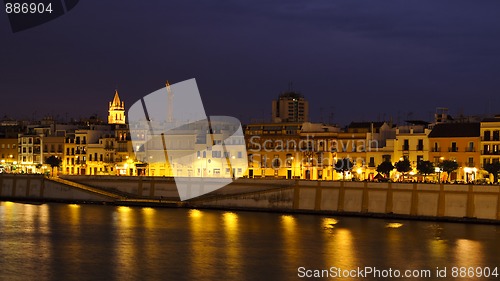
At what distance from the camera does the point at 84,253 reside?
115ft

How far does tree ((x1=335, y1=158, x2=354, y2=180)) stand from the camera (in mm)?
57022

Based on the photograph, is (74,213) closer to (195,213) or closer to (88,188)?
(195,213)

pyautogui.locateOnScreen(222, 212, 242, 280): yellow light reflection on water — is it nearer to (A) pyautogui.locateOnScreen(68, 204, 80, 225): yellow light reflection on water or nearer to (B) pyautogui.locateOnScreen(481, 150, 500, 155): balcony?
(A) pyautogui.locateOnScreen(68, 204, 80, 225): yellow light reflection on water

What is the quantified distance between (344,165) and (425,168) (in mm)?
6663

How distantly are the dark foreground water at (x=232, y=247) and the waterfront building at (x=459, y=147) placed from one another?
10.1 metres

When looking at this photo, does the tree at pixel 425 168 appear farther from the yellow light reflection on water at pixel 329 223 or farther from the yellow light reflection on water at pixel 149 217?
the yellow light reflection on water at pixel 149 217

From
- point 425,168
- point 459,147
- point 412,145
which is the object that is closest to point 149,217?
point 425,168

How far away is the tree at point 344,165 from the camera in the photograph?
187 ft

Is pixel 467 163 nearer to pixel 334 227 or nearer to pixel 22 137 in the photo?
pixel 334 227

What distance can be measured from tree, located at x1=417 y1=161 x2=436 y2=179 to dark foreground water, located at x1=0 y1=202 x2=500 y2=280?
7914mm

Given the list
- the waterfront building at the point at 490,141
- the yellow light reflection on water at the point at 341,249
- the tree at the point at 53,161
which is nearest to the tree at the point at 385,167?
the waterfront building at the point at 490,141

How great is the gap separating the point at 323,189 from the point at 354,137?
1409cm

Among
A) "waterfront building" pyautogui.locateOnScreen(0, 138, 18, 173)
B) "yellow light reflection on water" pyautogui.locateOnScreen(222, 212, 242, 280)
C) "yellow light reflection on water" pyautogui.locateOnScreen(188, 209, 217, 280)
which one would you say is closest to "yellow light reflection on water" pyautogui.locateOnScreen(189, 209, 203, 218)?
"yellow light reflection on water" pyautogui.locateOnScreen(188, 209, 217, 280)

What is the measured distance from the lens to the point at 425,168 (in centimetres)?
5209
